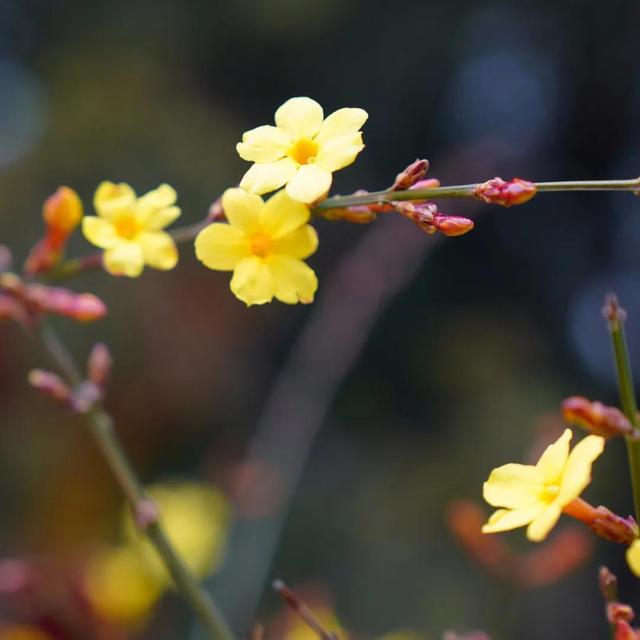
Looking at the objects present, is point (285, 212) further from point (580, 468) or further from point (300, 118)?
point (580, 468)

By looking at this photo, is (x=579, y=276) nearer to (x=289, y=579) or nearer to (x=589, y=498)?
(x=589, y=498)

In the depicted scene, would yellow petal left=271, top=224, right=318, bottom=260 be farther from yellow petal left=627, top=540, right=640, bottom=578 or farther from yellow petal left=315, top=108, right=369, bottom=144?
yellow petal left=627, top=540, right=640, bottom=578

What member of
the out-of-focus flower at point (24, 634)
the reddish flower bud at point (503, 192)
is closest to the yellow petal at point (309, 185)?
the reddish flower bud at point (503, 192)

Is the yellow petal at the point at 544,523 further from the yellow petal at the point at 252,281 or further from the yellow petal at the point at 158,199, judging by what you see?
the yellow petal at the point at 158,199

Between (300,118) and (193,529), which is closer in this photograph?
(300,118)

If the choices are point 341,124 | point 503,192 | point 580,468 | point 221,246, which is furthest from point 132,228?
point 580,468

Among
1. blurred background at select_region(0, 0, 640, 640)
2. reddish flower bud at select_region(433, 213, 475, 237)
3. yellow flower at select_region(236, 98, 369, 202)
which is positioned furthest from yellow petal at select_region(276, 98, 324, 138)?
blurred background at select_region(0, 0, 640, 640)

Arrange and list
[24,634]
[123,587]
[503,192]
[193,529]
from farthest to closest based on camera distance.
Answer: [193,529] < [123,587] < [24,634] < [503,192]
